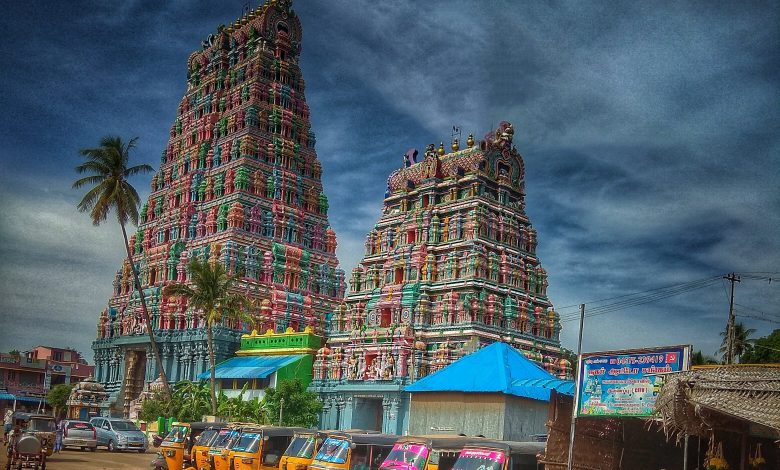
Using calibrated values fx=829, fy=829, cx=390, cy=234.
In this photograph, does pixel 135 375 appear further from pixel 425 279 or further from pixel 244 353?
pixel 425 279

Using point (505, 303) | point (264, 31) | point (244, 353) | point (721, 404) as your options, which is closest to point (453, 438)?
point (721, 404)

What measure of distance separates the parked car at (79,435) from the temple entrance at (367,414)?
16.7 metres

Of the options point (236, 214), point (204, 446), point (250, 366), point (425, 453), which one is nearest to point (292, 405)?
point (250, 366)

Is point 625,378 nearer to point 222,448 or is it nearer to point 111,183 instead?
point 222,448

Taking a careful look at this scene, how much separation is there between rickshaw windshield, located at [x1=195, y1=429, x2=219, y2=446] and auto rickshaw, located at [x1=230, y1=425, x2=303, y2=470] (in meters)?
1.96

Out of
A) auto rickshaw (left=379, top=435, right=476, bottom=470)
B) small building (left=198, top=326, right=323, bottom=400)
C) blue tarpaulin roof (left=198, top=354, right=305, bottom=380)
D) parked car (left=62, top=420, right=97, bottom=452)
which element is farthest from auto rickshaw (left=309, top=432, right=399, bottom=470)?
blue tarpaulin roof (left=198, top=354, right=305, bottom=380)

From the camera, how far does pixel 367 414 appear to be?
178 ft

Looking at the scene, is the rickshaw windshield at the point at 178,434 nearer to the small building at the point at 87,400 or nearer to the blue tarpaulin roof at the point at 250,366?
the blue tarpaulin roof at the point at 250,366

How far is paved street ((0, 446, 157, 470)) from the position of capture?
32531 millimetres

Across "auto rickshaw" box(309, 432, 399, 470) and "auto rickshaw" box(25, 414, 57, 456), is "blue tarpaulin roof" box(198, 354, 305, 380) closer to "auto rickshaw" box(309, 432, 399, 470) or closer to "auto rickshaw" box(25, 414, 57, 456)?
"auto rickshaw" box(25, 414, 57, 456)

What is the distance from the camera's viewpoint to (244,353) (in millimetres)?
63062

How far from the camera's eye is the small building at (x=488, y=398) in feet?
125

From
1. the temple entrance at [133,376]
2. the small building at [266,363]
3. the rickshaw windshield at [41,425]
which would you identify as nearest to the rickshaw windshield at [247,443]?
the rickshaw windshield at [41,425]

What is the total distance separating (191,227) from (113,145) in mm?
14436
